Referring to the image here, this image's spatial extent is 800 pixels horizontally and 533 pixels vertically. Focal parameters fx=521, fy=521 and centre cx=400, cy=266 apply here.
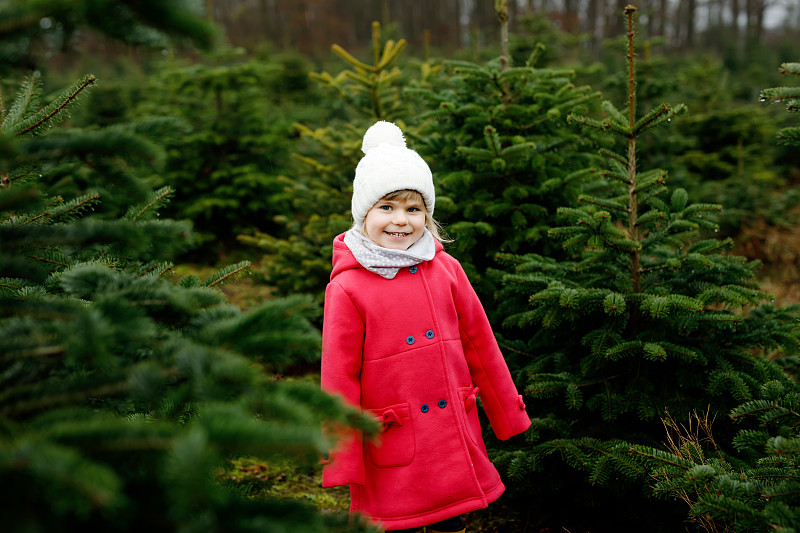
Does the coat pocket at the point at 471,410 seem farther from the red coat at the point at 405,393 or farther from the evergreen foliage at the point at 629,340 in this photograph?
the evergreen foliage at the point at 629,340

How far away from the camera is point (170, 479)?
879 mm

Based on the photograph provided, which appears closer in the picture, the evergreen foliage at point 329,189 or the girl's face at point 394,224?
the girl's face at point 394,224

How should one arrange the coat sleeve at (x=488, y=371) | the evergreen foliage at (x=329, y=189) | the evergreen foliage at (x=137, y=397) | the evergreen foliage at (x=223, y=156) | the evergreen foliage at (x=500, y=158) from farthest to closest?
1. the evergreen foliage at (x=223, y=156)
2. the evergreen foliage at (x=329, y=189)
3. the evergreen foliage at (x=500, y=158)
4. the coat sleeve at (x=488, y=371)
5. the evergreen foliage at (x=137, y=397)

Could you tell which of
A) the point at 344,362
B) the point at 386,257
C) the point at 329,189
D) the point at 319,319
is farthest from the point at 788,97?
→ the point at 329,189

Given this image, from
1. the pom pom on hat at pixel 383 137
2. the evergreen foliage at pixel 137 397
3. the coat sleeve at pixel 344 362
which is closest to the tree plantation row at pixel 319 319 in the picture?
the evergreen foliage at pixel 137 397

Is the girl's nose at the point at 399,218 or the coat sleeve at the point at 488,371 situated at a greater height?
the girl's nose at the point at 399,218

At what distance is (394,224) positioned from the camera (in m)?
2.40

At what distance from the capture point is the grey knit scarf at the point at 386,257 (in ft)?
7.68

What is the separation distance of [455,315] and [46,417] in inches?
68.3

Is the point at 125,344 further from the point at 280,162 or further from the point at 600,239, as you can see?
the point at 280,162

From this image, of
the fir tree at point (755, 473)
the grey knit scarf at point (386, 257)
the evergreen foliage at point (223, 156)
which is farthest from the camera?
the evergreen foliage at point (223, 156)

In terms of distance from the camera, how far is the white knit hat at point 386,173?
2.40 m

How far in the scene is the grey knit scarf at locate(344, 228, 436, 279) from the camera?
2342 millimetres

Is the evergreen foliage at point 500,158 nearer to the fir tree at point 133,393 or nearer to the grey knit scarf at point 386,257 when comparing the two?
the grey knit scarf at point 386,257
